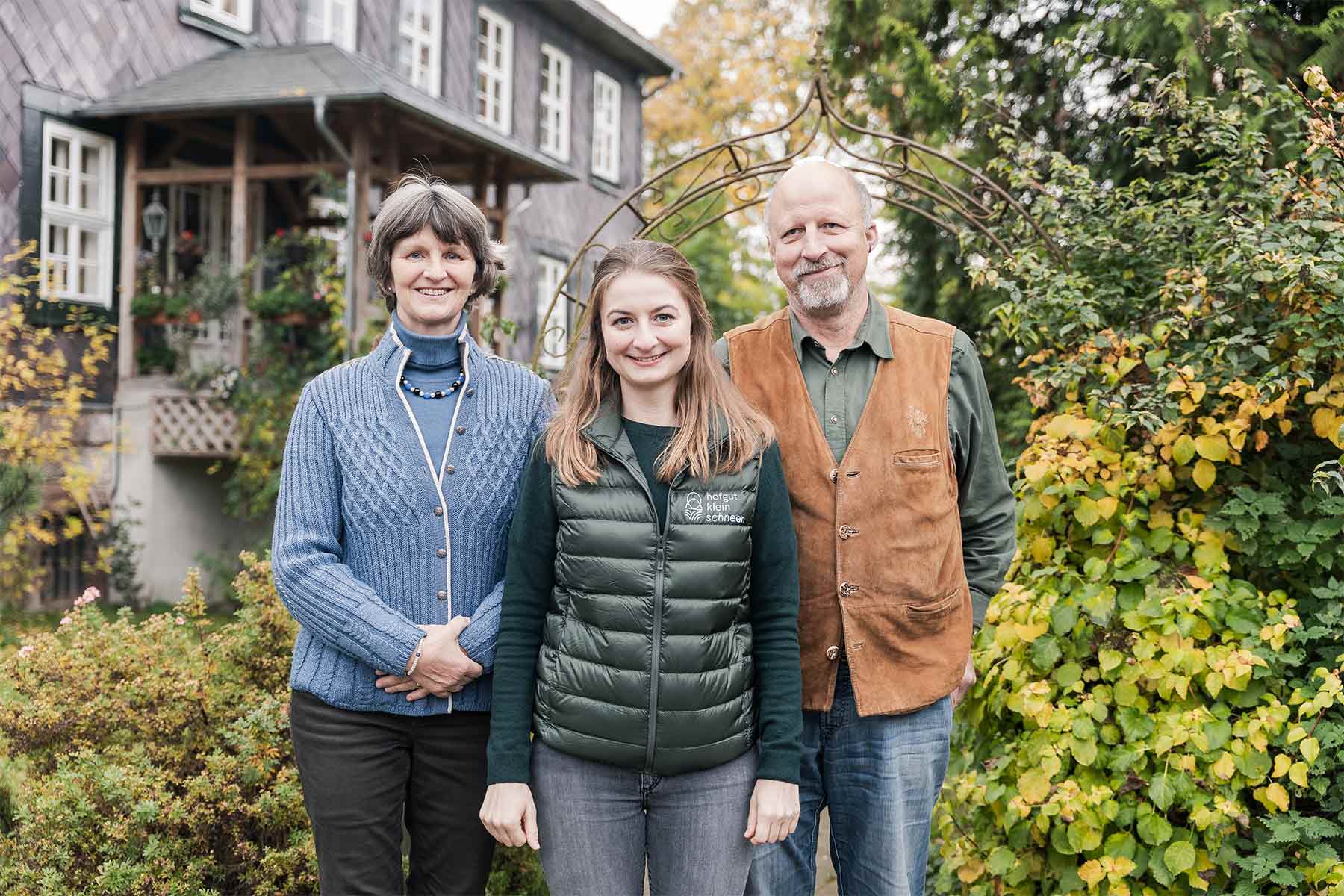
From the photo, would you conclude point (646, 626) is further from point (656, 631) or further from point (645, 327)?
point (645, 327)

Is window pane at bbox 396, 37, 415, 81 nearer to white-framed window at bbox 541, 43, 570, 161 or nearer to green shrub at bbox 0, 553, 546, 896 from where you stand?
white-framed window at bbox 541, 43, 570, 161

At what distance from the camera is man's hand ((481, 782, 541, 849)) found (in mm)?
2000

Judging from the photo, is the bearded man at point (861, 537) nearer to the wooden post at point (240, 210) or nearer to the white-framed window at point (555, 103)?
the wooden post at point (240, 210)

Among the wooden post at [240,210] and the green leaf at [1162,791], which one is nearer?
the green leaf at [1162,791]

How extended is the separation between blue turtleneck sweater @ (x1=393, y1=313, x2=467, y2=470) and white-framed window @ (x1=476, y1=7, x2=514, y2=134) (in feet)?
37.3

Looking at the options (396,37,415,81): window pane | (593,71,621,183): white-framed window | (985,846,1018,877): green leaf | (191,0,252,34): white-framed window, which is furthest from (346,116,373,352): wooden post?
(985,846,1018,877): green leaf

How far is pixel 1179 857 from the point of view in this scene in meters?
2.80

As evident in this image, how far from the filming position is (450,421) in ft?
7.39

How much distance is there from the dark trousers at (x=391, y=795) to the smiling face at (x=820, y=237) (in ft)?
3.65

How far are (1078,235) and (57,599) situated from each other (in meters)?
8.34

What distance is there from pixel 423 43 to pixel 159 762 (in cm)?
1064

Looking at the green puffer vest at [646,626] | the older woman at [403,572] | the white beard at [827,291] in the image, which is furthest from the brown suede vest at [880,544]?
the older woman at [403,572]

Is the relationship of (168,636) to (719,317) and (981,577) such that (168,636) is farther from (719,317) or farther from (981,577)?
(719,317)

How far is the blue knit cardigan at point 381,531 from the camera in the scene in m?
2.11
